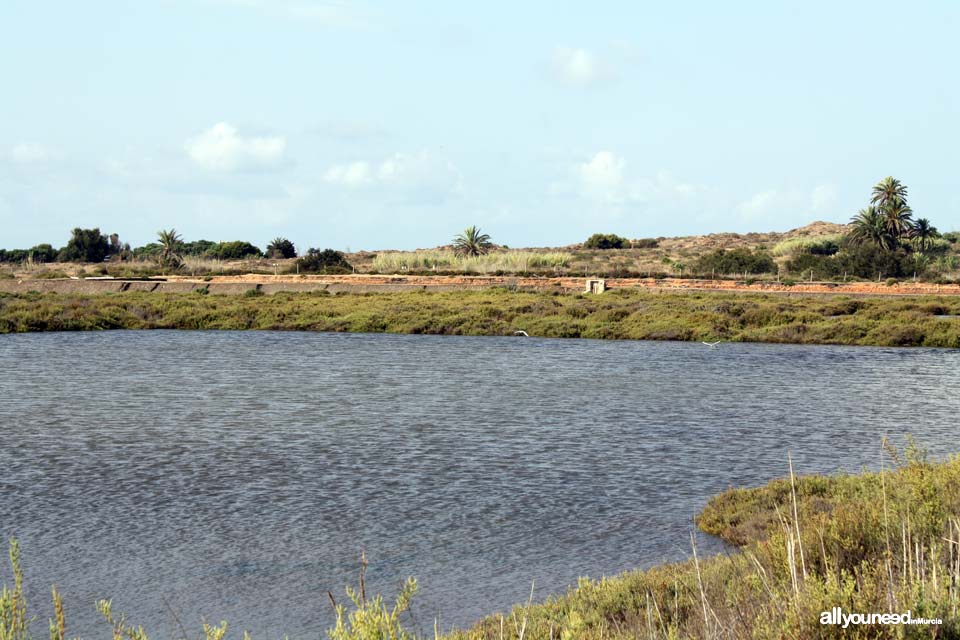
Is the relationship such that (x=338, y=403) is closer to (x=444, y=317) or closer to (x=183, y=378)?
(x=183, y=378)

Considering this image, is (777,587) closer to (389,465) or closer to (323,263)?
(389,465)

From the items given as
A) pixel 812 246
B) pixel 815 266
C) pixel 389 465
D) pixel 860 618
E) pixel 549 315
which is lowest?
pixel 389 465

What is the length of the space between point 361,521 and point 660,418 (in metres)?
9.92

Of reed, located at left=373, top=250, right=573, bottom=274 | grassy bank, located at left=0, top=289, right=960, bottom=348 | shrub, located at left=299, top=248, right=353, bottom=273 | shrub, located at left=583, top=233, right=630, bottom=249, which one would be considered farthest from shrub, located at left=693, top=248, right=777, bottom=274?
shrub, located at left=583, top=233, right=630, bottom=249

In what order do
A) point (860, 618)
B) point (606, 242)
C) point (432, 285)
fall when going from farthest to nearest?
point (606, 242) → point (432, 285) → point (860, 618)

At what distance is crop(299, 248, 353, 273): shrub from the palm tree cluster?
143 feet

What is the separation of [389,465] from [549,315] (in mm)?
32447

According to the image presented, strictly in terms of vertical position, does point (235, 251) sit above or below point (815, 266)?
above

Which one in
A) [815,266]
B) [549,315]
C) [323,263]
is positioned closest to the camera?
[549,315]

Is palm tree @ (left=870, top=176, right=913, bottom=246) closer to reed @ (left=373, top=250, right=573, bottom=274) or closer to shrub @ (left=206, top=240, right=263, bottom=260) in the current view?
reed @ (left=373, top=250, right=573, bottom=274)

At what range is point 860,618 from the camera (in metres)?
4.68

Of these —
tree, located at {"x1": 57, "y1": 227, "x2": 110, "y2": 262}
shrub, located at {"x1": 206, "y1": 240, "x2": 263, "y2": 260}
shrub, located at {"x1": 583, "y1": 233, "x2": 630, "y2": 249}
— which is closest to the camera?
tree, located at {"x1": 57, "y1": 227, "x2": 110, "y2": 262}

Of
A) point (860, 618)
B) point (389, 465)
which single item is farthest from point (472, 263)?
point (860, 618)

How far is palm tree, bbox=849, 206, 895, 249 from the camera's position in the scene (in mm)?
85875
